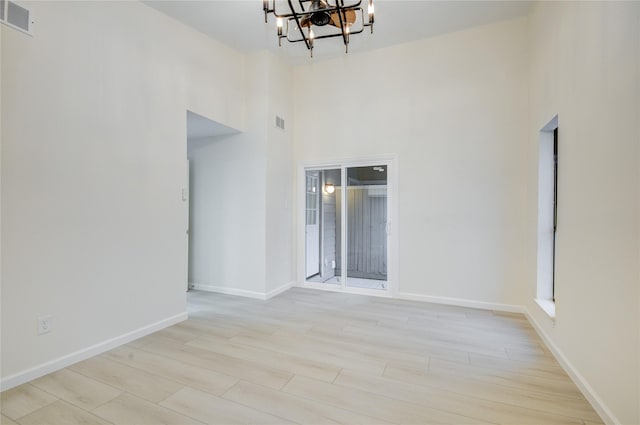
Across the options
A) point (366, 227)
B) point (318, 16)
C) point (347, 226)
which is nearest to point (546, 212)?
point (366, 227)

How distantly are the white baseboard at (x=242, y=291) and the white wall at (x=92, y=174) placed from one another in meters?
1.05

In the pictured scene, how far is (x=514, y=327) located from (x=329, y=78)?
404 centimetres

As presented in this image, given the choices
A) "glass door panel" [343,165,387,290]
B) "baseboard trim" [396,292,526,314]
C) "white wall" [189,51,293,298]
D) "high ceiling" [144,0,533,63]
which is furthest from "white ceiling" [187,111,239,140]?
"baseboard trim" [396,292,526,314]

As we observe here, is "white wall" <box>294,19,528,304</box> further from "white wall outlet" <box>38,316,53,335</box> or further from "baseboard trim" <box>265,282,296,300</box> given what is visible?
"white wall outlet" <box>38,316,53,335</box>

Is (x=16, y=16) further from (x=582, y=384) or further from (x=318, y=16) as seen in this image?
(x=582, y=384)

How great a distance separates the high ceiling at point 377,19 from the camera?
3.32 meters

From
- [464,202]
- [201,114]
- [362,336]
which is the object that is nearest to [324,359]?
[362,336]

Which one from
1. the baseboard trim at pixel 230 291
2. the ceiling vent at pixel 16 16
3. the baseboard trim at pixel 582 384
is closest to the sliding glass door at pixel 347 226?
the baseboard trim at pixel 230 291

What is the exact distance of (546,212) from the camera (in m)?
3.15

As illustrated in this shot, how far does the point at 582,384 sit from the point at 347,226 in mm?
3128

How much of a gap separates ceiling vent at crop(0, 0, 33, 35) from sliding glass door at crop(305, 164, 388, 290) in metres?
3.42

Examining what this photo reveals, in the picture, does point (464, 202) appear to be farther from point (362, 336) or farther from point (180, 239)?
point (180, 239)

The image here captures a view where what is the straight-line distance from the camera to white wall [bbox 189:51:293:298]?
14.1ft

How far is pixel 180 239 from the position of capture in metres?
3.45
